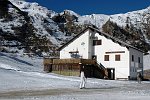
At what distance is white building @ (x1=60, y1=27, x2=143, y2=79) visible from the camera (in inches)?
2822

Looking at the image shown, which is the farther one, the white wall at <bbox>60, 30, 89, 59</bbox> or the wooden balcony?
the white wall at <bbox>60, 30, 89, 59</bbox>

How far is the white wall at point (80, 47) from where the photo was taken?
7531cm

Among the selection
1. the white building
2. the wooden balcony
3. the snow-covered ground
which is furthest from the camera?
the white building

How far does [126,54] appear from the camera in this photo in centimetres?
7131

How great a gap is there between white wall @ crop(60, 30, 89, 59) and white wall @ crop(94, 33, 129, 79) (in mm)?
1957

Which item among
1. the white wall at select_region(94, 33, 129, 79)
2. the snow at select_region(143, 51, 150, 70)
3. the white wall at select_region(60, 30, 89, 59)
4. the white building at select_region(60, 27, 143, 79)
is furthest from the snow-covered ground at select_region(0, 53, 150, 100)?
the snow at select_region(143, 51, 150, 70)

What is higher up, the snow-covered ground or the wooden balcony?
the wooden balcony

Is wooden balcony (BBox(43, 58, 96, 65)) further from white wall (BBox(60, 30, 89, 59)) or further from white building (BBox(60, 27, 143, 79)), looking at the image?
white wall (BBox(60, 30, 89, 59))

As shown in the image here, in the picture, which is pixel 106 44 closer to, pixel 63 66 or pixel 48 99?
pixel 63 66

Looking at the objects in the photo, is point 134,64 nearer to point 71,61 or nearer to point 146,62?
point 71,61

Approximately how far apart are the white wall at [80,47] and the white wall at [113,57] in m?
1.96

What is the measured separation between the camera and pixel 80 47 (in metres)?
76.5

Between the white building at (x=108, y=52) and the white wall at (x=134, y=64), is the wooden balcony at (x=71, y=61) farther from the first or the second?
the white wall at (x=134, y=64)

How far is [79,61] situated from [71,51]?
31.3 ft
